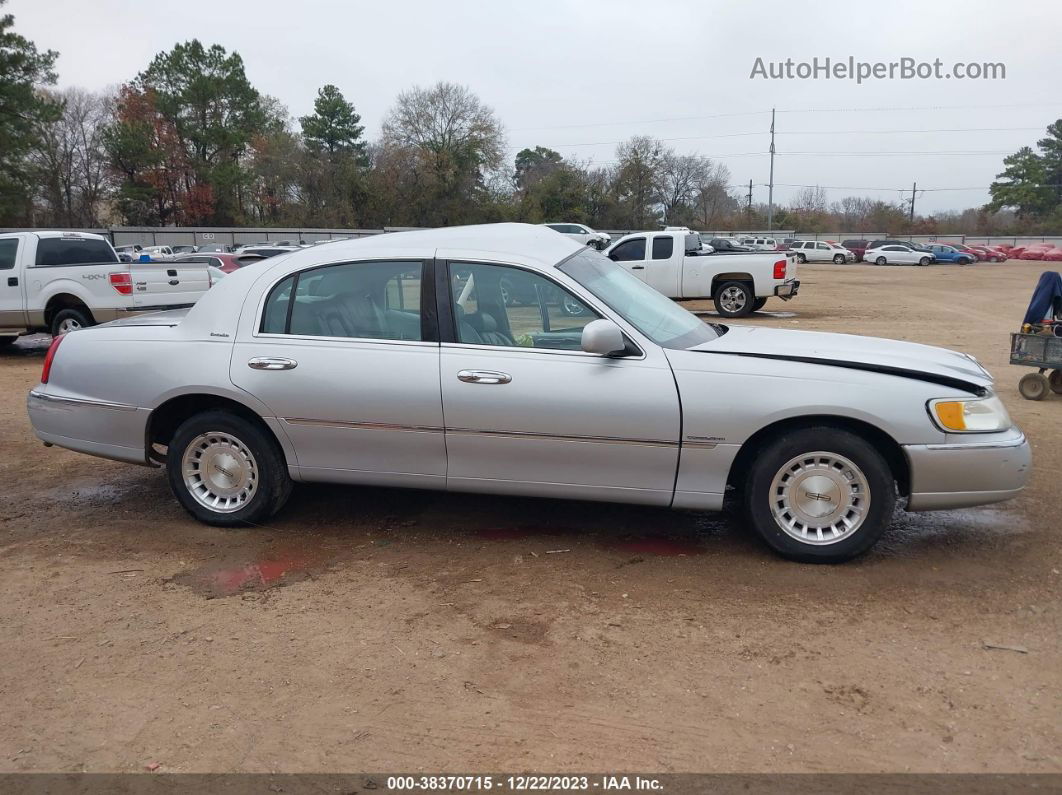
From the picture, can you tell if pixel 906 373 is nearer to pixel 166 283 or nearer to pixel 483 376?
pixel 483 376

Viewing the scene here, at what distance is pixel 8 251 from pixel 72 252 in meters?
0.85

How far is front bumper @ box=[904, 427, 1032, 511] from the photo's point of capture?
4.10 meters

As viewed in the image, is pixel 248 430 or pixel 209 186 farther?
pixel 209 186

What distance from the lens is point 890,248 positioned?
171ft

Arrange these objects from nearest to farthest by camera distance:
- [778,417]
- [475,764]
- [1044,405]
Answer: [475,764] < [778,417] < [1044,405]

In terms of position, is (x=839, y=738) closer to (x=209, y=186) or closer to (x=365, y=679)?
(x=365, y=679)

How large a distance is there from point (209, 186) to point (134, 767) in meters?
65.3

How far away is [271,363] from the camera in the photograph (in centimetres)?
466

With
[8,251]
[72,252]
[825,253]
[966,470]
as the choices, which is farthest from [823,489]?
[825,253]

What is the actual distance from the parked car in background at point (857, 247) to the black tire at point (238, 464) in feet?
186

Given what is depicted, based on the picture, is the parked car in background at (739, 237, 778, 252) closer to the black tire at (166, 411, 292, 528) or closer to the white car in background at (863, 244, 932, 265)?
the white car in background at (863, 244, 932, 265)

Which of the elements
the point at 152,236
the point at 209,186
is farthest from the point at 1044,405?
the point at 209,186

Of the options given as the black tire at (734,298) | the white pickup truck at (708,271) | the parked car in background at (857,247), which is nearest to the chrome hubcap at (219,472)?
the white pickup truck at (708,271)

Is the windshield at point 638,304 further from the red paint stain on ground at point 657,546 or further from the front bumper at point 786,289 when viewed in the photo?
the front bumper at point 786,289
